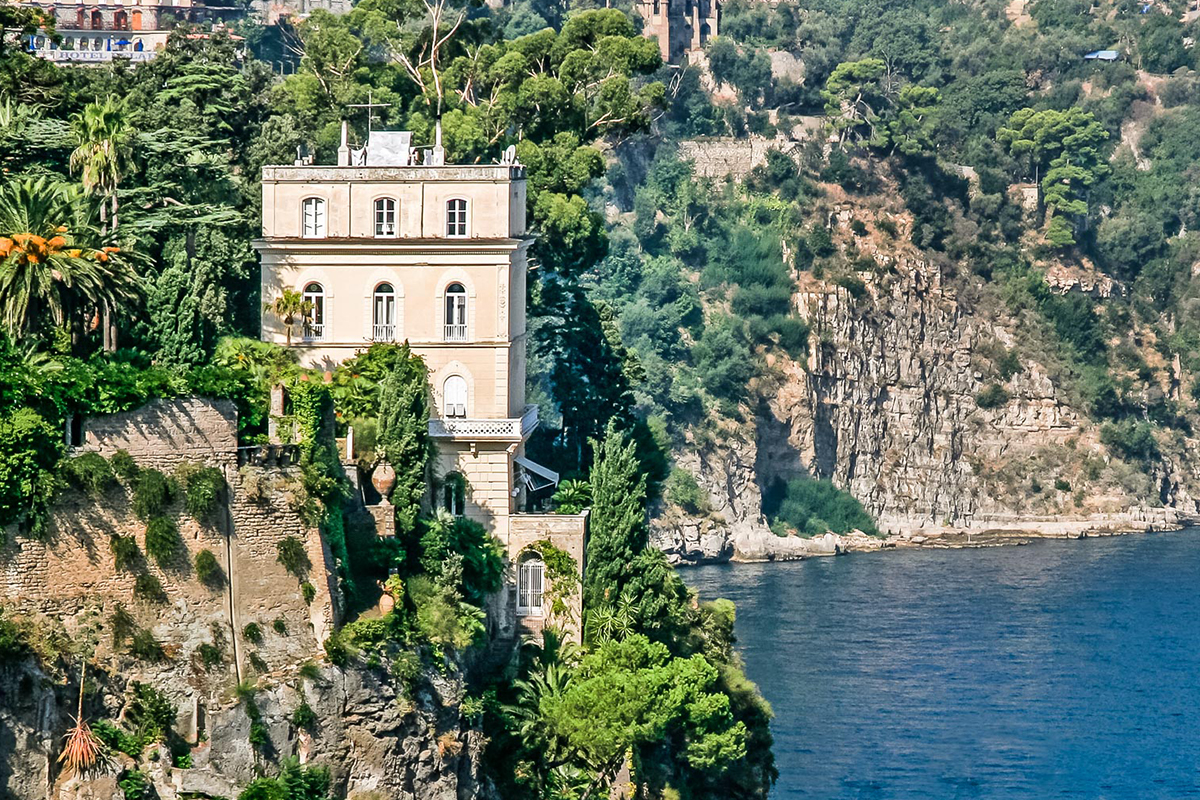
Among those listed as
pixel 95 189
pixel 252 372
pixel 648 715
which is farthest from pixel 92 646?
pixel 648 715

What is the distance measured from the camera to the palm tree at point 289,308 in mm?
76812

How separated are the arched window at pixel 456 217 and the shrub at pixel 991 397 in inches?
4715

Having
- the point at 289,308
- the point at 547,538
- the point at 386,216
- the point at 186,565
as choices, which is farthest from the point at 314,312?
the point at 186,565

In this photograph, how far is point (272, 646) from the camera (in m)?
63.5

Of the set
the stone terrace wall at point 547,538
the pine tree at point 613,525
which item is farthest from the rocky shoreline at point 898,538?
the stone terrace wall at point 547,538

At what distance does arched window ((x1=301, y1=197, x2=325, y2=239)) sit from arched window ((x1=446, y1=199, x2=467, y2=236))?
3.79 metres

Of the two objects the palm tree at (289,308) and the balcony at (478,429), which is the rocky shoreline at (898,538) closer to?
the balcony at (478,429)

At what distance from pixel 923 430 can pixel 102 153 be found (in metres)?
124

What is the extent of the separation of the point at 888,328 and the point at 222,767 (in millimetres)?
134378

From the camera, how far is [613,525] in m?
81.3

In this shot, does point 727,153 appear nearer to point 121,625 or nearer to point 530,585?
point 530,585


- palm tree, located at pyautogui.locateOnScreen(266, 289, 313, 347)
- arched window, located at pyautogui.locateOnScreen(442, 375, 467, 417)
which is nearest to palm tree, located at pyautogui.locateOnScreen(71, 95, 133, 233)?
palm tree, located at pyautogui.locateOnScreen(266, 289, 313, 347)

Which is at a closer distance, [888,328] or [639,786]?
[639,786]

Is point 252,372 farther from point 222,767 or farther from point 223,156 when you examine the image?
point 223,156
